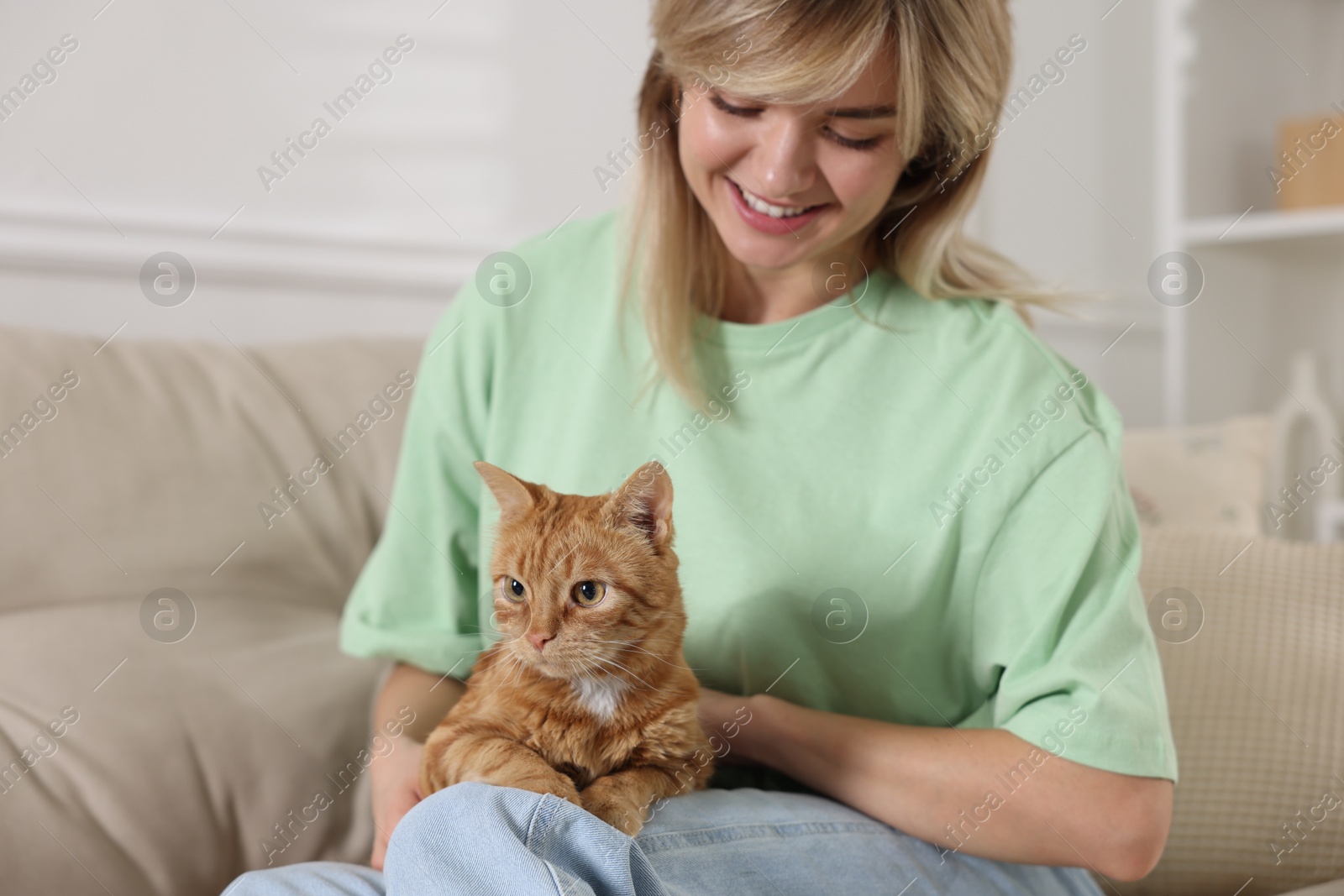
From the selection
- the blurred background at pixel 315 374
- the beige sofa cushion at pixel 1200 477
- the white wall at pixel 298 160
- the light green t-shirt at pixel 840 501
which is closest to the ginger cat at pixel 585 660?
the light green t-shirt at pixel 840 501

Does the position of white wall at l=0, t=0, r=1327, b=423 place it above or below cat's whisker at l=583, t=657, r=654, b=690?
above

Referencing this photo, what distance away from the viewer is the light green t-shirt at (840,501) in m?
1.07

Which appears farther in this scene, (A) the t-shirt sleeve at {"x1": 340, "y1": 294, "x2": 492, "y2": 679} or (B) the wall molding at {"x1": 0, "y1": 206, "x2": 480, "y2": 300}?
(B) the wall molding at {"x1": 0, "y1": 206, "x2": 480, "y2": 300}

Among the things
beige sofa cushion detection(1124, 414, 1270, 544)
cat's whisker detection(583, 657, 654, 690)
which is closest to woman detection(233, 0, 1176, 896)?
cat's whisker detection(583, 657, 654, 690)

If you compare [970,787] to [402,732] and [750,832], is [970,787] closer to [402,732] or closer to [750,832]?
[750,832]

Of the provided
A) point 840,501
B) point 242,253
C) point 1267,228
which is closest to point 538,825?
point 840,501

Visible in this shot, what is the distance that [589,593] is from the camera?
0.89 m

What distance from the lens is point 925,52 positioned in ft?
3.50

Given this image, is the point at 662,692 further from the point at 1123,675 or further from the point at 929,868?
the point at 1123,675

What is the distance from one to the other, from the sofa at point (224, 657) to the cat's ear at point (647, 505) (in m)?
0.73

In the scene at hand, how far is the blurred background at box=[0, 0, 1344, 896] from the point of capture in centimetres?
128

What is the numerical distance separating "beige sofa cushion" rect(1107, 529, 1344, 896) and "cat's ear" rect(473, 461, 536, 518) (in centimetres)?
94

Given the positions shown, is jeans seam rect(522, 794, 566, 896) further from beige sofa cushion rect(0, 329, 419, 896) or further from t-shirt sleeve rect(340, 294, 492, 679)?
beige sofa cushion rect(0, 329, 419, 896)

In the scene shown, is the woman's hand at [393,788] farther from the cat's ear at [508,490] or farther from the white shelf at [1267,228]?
the white shelf at [1267,228]
